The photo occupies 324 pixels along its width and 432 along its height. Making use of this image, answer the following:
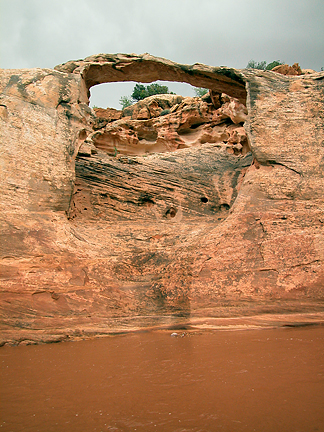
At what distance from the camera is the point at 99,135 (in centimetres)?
955

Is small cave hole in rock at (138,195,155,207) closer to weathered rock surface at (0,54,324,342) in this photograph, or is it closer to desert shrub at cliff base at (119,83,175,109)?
weathered rock surface at (0,54,324,342)

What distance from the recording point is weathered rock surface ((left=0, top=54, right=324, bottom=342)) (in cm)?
412

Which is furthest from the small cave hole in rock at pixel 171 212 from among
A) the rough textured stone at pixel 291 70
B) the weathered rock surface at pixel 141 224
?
the rough textured stone at pixel 291 70

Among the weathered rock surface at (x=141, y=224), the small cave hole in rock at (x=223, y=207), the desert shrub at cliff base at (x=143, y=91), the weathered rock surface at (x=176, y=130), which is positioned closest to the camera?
the weathered rock surface at (x=141, y=224)

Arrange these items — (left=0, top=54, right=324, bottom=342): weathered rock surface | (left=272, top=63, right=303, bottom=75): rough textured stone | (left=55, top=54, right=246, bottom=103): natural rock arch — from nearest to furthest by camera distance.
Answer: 1. (left=0, top=54, right=324, bottom=342): weathered rock surface
2. (left=55, top=54, right=246, bottom=103): natural rock arch
3. (left=272, top=63, right=303, bottom=75): rough textured stone

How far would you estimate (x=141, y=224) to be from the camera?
5.93 meters

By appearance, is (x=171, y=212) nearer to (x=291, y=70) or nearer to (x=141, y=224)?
(x=141, y=224)

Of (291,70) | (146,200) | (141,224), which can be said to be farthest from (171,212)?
(291,70)

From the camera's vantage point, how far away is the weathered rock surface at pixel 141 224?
13.5 ft

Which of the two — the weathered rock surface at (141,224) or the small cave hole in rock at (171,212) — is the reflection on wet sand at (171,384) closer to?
the weathered rock surface at (141,224)

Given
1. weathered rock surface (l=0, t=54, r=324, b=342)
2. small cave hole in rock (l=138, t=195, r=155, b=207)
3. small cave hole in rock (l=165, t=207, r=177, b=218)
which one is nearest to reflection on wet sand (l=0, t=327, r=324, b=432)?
weathered rock surface (l=0, t=54, r=324, b=342)

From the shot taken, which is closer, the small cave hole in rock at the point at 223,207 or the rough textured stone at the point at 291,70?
the small cave hole in rock at the point at 223,207

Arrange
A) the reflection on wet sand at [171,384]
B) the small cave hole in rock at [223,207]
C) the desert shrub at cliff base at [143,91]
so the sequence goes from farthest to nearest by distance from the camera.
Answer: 1. the desert shrub at cliff base at [143,91]
2. the small cave hole in rock at [223,207]
3. the reflection on wet sand at [171,384]

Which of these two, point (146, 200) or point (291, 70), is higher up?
point (291, 70)
